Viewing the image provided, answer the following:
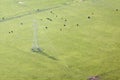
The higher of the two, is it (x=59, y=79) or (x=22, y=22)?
(x=22, y=22)

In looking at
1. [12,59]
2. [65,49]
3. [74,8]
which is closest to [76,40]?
[65,49]

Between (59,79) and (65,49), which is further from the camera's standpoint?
(65,49)

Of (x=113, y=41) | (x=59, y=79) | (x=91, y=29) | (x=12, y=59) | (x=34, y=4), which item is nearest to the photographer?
(x=59, y=79)

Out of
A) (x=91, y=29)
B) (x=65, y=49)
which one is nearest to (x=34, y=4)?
(x=91, y=29)

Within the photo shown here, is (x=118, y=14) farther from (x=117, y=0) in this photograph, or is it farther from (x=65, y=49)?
(x=65, y=49)

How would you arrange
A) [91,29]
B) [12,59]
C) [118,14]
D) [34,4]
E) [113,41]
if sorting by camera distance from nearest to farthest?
1. [12,59]
2. [113,41]
3. [91,29]
4. [118,14]
5. [34,4]

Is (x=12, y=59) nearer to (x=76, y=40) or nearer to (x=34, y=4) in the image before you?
(x=76, y=40)
